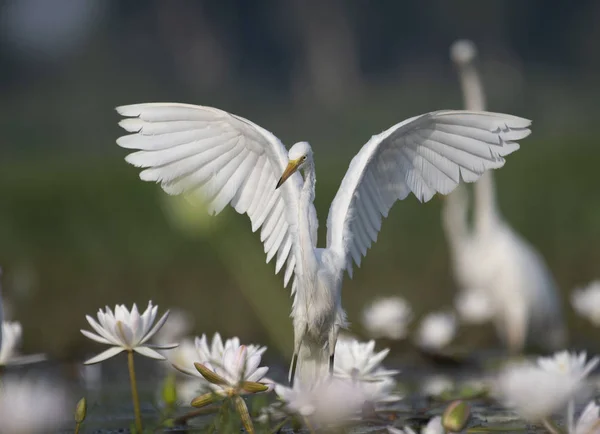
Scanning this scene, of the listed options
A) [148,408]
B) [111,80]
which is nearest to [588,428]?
[148,408]

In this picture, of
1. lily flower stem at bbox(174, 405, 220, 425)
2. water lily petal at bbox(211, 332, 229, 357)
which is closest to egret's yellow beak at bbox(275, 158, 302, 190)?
water lily petal at bbox(211, 332, 229, 357)

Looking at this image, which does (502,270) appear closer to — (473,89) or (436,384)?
(473,89)

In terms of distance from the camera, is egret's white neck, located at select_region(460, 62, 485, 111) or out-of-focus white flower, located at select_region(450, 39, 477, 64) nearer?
egret's white neck, located at select_region(460, 62, 485, 111)

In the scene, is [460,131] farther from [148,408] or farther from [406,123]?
[148,408]

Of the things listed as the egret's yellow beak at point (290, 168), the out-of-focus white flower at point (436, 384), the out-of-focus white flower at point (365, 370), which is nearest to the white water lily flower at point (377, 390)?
the out-of-focus white flower at point (365, 370)

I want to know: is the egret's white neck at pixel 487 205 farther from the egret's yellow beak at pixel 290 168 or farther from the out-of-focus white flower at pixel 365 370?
the egret's yellow beak at pixel 290 168

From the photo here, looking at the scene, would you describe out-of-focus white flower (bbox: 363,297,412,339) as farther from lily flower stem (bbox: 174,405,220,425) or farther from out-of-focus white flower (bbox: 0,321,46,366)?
out-of-focus white flower (bbox: 0,321,46,366)
